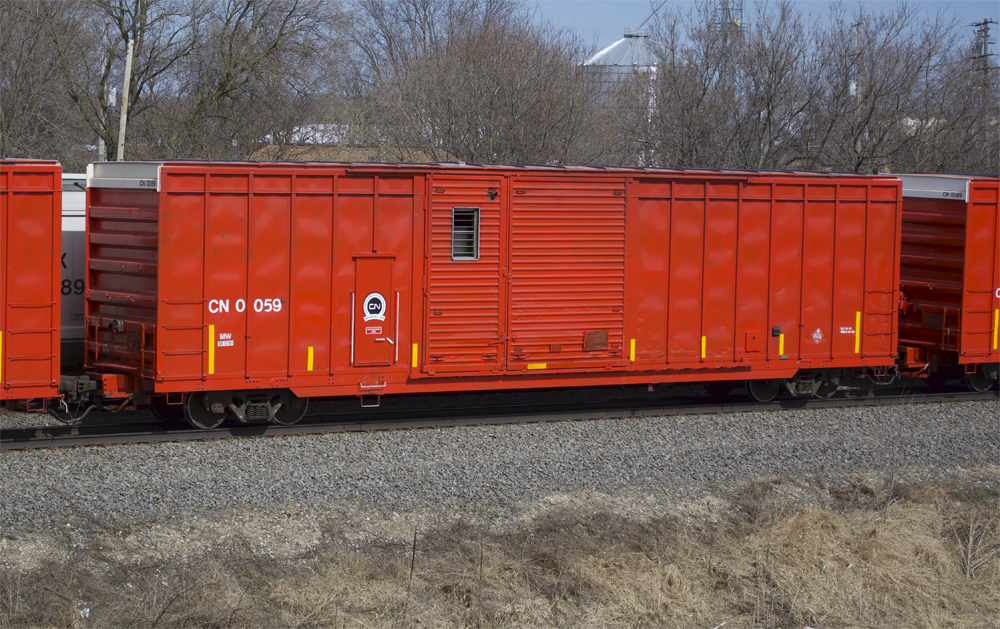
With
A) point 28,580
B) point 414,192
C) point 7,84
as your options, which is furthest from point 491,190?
point 7,84

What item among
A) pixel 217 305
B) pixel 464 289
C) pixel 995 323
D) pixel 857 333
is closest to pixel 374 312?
pixel 464 289

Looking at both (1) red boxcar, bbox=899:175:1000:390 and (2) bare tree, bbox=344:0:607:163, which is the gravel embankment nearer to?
(1) red boxcar, bbox=899:175:1000:390

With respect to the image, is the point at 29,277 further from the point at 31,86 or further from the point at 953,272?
the point at 31,86

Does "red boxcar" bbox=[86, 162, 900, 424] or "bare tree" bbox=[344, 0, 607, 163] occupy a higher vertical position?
"bare tree" bbox=[344, 0, 607, 163]

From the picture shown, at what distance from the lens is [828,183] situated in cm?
1258

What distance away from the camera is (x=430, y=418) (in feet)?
38.2

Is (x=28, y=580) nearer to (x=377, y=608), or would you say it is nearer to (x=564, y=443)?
(x=377, y=608)

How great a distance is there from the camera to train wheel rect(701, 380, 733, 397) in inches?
531

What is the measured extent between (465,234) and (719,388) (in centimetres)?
492

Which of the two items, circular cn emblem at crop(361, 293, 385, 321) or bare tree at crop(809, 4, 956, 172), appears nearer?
circular cn emblem at crop(361, 293, 385, 321)

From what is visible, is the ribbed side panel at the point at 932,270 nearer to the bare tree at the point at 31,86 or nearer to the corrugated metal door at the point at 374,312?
the corrugated metal door at the point at 374,312

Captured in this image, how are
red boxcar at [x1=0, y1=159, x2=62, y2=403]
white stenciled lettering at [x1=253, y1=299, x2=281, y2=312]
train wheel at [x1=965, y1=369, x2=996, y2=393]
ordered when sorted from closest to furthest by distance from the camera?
red boxcar at [x1=0, y1=159, x2=62, y2=403] < white stenciled lettering at [x1=253, y1=299, x2=281, y2=312] < train wheel at [x1=965, y1=369, x2=996, y2=393]

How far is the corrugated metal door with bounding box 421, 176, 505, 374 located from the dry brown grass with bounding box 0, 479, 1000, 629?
363 cm

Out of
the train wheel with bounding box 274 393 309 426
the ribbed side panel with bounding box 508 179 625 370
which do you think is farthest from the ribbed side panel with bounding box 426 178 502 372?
the train wheel with bounding box 274 393 309 426
